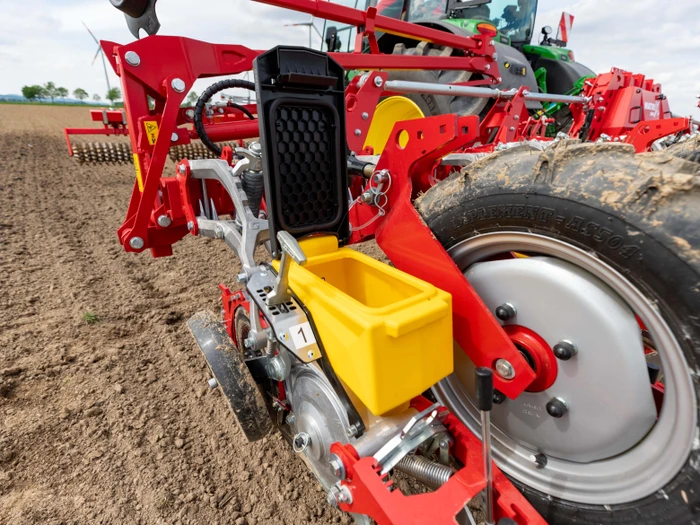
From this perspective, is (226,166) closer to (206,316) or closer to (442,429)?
(206,316)

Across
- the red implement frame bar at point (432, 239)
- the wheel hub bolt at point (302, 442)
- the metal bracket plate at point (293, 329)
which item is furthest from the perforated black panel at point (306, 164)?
the wheel hub bolt at point (302, 442)

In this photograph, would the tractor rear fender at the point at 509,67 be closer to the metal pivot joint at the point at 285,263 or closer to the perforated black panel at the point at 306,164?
the perforated black panel at the point at 306,164

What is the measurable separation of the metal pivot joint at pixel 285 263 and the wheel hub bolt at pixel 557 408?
0.91 m

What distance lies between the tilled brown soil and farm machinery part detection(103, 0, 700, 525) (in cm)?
37

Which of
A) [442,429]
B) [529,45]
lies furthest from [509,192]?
[529,45]

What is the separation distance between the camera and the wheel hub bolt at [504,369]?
1.26 m

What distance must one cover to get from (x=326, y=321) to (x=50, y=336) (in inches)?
111

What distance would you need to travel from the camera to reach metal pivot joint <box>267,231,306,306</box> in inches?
46.6

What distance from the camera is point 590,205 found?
3.39 feet

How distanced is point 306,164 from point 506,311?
90 centimetres

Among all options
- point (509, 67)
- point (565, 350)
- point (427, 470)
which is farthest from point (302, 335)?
point (509, 67)

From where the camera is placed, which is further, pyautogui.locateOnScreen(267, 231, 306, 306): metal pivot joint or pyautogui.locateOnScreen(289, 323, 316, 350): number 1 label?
pyautogui.locateOnScreen(289, 323, 316, 350): number 1 label

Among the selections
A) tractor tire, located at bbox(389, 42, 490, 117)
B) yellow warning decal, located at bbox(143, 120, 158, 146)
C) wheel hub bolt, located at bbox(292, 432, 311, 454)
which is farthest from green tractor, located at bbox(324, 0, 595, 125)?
wheel hub bolt, located at bbox(292, 432, 311, 454)

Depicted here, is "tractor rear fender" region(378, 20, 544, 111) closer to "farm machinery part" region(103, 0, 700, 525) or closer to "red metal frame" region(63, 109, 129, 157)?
"red metal frame" region(63, 109, 129, 157)
